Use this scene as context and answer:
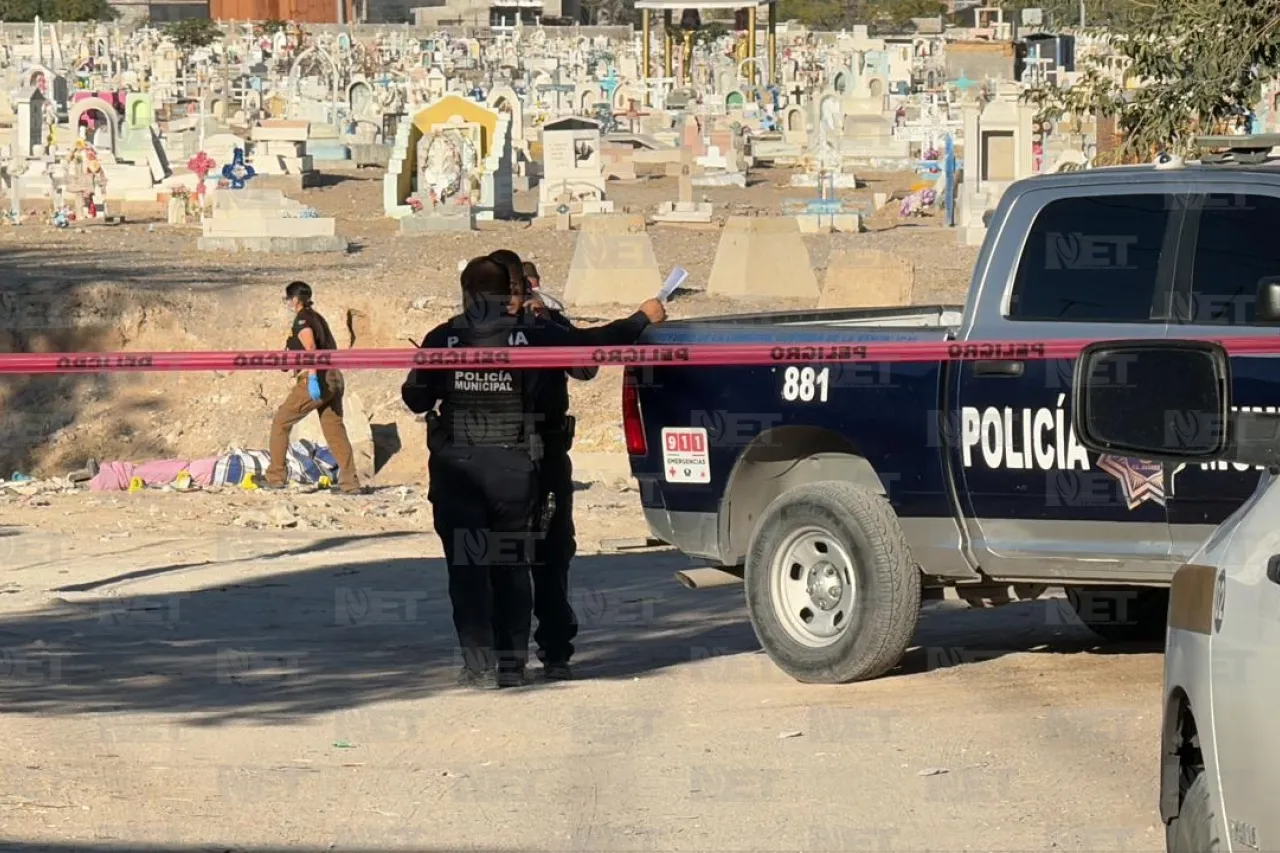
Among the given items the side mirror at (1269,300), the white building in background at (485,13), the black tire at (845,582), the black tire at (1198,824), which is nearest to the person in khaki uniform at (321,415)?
the black tire at (845,582)

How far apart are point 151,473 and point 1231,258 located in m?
13.0

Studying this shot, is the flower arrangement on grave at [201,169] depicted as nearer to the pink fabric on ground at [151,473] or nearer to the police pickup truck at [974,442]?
the pink fabric on ground at [151,473]

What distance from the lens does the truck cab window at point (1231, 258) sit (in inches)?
291

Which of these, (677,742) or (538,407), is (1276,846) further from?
(538,407)

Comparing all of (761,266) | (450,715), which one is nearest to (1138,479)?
(450,715)

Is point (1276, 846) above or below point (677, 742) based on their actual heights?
above

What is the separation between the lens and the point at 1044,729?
753 centimetres

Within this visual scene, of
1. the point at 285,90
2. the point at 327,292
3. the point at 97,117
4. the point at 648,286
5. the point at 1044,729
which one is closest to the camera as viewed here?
the point at 1044,729

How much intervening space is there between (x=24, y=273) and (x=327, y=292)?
4.32 meters

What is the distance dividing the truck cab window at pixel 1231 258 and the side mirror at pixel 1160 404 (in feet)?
11.3

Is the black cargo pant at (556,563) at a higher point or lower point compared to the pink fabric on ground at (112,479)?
higher

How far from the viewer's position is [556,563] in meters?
8.96

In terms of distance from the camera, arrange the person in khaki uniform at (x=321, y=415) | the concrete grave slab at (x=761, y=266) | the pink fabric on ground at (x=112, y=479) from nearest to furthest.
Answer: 1. the person in khaki uniform at (x=321, y=415)
2. the pink fabric on ground at (x=112, y=479)
3. the concrete grave slab at (x=761, y=266)

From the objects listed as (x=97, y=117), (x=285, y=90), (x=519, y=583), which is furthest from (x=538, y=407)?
(x=285, y=90)
